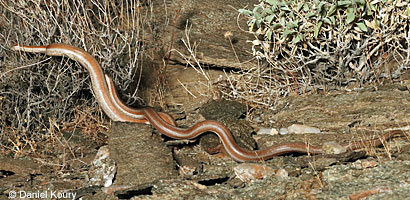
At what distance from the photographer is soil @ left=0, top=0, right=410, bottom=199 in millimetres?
4461

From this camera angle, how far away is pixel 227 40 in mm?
7402

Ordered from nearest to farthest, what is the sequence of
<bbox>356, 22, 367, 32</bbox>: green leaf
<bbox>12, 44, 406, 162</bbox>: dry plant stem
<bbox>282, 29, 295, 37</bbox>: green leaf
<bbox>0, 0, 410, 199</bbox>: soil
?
<bbox>0, 0, 410, 199</bbox>: soil, <bbox>12, 44, 406, 162</bbox>: dry plant stem, <bbox>356, 22, 367, 32</bbox>: green leaf, <bbox>282, 29, 295, 37</bbox>: green leaf

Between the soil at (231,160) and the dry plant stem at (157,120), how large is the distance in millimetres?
104

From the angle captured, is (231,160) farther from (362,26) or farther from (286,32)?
(362,26)

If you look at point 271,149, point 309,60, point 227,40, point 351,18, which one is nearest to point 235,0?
point 227,40

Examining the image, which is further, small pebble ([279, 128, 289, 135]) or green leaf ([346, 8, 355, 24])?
small pebble ([279, 128, 289, 135])

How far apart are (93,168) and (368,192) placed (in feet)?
8.97

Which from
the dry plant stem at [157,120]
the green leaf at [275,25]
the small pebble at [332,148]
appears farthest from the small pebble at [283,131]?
the green leaf at [275,25]

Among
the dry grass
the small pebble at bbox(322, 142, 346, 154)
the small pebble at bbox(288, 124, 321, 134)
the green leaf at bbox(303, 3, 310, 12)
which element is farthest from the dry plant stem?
the green leaf at bbox(303, 3, 310, 12)

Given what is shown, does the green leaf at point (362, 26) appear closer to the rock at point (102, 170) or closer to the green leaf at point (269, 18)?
the green leaf at point (269, 18)

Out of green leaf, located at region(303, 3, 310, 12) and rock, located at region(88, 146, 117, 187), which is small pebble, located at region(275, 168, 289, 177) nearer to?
rock, located at region(88, 146, 117, 187)

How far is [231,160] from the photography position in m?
5.60

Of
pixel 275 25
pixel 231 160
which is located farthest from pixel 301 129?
pixel 275 25

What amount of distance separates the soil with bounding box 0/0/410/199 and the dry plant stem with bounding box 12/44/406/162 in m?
0.10
